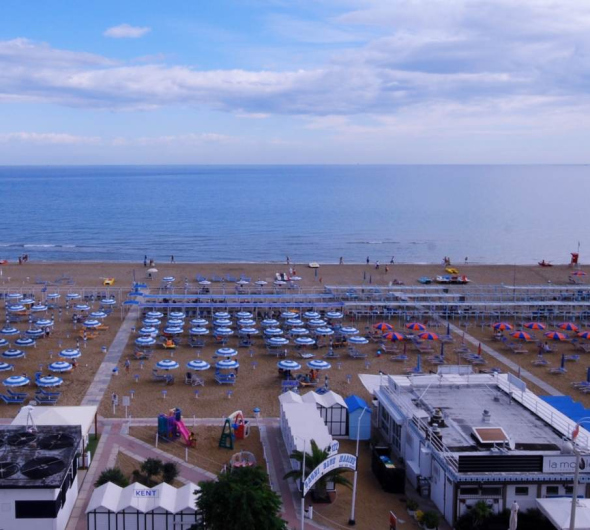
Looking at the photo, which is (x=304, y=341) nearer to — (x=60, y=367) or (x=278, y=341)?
(x=278, y=341)

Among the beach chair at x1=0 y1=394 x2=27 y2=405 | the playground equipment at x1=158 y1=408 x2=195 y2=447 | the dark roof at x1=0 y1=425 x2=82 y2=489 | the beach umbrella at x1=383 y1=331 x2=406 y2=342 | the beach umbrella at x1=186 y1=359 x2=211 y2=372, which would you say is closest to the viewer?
the dark roof at x1=0 y1=425 x2=82 y2=489

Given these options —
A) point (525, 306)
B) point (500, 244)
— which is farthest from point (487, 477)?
point (500, 244)

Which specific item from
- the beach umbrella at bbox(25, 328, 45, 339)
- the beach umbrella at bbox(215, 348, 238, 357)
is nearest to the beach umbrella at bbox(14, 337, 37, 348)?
the beach umbrella at bbox(25, 328, 45, 339)

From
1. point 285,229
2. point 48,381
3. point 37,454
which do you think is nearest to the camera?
point 37,454

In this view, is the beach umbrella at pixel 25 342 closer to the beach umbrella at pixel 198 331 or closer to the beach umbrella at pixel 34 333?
the beach umbrella at pixel 34 333

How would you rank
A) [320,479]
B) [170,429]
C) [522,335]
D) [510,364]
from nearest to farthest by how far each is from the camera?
1. [320,479]
2. [170,429]
3. [510,364]
4. [522,335]

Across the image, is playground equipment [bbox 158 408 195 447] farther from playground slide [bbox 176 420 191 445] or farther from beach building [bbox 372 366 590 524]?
beach building [bbox 372 366 590 524]

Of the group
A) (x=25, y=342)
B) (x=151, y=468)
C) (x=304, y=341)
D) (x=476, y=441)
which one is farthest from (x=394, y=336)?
(x=25, y=342)
